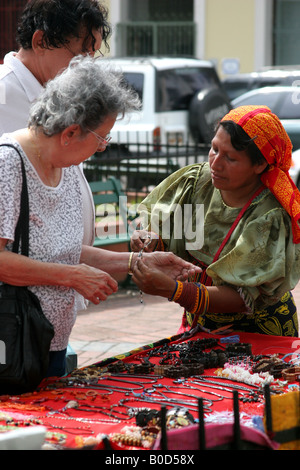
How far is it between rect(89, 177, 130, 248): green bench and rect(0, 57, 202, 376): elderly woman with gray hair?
13.8 feet

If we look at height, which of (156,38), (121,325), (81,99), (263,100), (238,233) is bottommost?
(121,325)

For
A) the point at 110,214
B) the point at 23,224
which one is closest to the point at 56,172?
the point at 23,224

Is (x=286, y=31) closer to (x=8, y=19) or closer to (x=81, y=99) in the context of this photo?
(x=8, y=19)

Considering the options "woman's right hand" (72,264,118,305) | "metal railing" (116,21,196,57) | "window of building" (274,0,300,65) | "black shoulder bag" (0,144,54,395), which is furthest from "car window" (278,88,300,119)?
"black shoulder bag" (0,144,54,395)

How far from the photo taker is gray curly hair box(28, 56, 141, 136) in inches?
102

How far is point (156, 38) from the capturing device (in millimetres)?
20312

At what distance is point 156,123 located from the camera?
11438 millimetres

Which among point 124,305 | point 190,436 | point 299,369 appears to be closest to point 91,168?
point 124,305

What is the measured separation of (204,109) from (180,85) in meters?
0.64

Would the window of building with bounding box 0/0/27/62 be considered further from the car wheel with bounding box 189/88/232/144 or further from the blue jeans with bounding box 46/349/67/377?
the blue jeans with bounding box 46/349/67/377

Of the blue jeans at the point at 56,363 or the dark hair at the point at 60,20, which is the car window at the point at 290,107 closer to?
the dark hair at the point at 60,20

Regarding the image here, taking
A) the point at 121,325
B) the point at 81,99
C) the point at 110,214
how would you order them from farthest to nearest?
the point at 110,214
the point at 121,325
the point at 81,99

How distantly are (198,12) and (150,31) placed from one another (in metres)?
1.74
